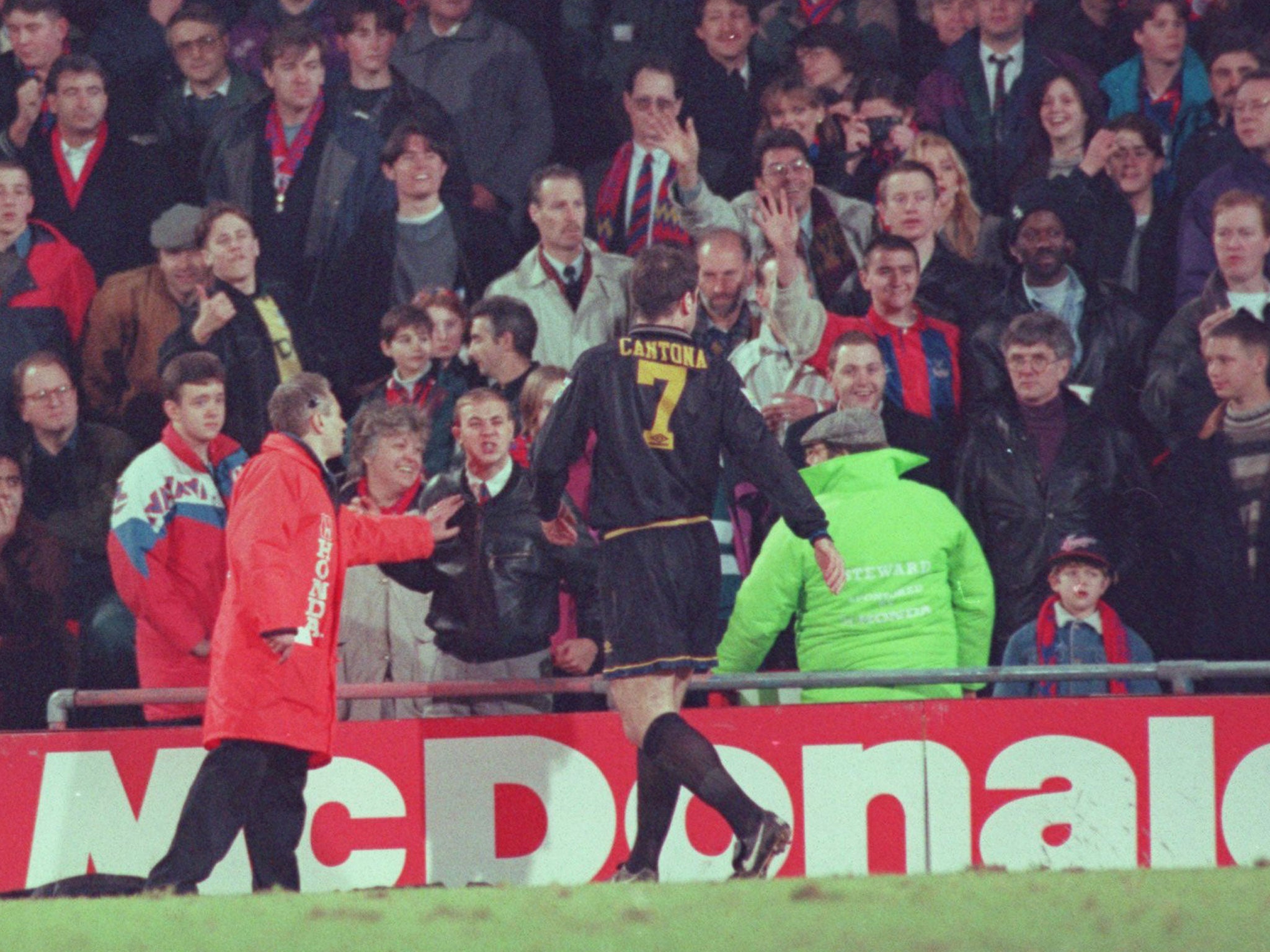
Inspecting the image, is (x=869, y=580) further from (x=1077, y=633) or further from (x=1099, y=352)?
(x=1099, y=352)

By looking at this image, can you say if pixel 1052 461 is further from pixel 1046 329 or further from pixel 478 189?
pixel 478 189

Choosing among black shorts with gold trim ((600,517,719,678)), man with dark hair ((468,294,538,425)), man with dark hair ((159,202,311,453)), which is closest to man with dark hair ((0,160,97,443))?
man with dark hair ((159,202,311,453))

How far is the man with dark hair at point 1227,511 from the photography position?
8.10m

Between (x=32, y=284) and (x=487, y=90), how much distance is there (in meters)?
2.64

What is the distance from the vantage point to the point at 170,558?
7.77 m

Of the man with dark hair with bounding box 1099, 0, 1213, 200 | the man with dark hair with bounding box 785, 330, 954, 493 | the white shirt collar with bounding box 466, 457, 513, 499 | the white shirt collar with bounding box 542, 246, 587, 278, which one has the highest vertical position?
the man with dark hair with bounding box 1099, 0, 1213, 200

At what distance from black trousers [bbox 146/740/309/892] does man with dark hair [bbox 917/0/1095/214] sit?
5230 mm

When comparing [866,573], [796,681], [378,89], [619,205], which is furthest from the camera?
[378,89]

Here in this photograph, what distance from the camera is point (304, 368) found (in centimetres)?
928

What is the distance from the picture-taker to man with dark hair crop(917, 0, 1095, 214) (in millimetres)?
10172

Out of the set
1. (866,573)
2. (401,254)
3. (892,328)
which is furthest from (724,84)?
(866,573)

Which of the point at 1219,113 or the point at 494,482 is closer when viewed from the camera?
the point at 494,482

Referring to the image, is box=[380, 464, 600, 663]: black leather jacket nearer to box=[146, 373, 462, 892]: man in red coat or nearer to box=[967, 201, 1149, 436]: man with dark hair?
box=[146, 373, 462, 892]: man in red coat

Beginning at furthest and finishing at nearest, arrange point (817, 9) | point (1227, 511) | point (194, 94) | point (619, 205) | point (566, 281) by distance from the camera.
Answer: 1. point (817, 9)
2. point (194, 94)
3. point (619, 205)
4. point (566, 281)
5. point (1227, 511)
